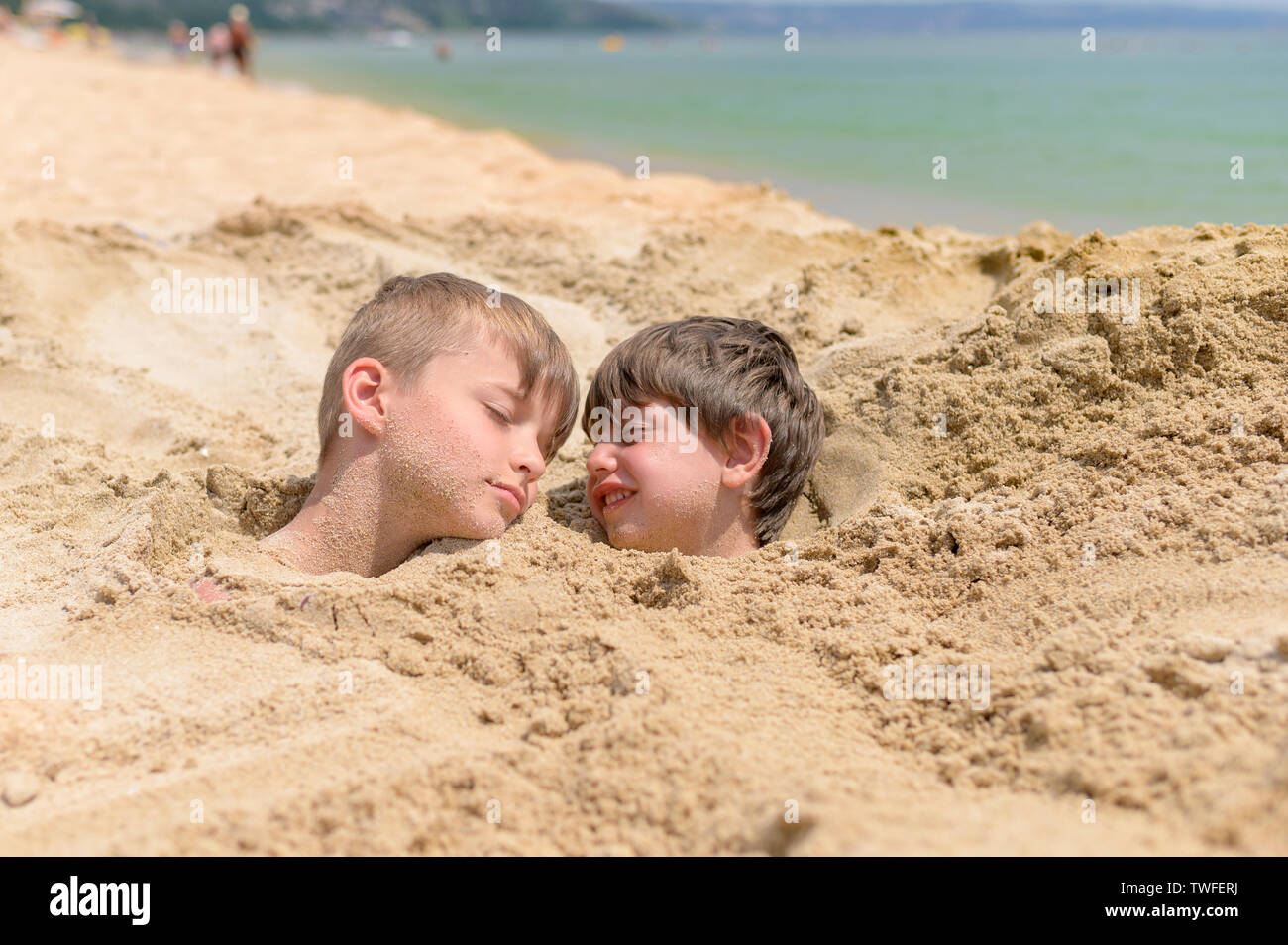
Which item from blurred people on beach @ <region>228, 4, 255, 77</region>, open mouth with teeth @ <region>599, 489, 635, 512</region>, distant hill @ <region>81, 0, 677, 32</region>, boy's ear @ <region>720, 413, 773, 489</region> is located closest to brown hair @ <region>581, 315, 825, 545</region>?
boy's ear @ <region>720, 413, 773, 489</region>

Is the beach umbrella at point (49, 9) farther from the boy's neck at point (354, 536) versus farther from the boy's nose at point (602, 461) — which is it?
the boy's nose at point (602, 461)

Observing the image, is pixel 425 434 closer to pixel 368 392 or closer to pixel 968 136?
pixel 368 392

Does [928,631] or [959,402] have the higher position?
[959,402]

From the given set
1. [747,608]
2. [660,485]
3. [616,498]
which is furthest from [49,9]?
[747,608]

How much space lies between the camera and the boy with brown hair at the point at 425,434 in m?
2.63

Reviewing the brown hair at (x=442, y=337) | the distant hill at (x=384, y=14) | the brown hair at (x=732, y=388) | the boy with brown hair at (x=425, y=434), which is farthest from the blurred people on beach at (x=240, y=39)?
the distant hill at (x=384, y=14)

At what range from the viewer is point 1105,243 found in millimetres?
3361

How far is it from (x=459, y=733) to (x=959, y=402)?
1.93 m

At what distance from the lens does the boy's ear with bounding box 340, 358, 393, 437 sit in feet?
8.87

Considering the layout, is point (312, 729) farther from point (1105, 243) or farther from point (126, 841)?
point (1105, 243)

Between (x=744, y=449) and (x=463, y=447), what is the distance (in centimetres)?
88

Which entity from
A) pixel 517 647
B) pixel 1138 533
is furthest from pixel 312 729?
pixel 1138 533

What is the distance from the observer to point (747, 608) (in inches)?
93.0
